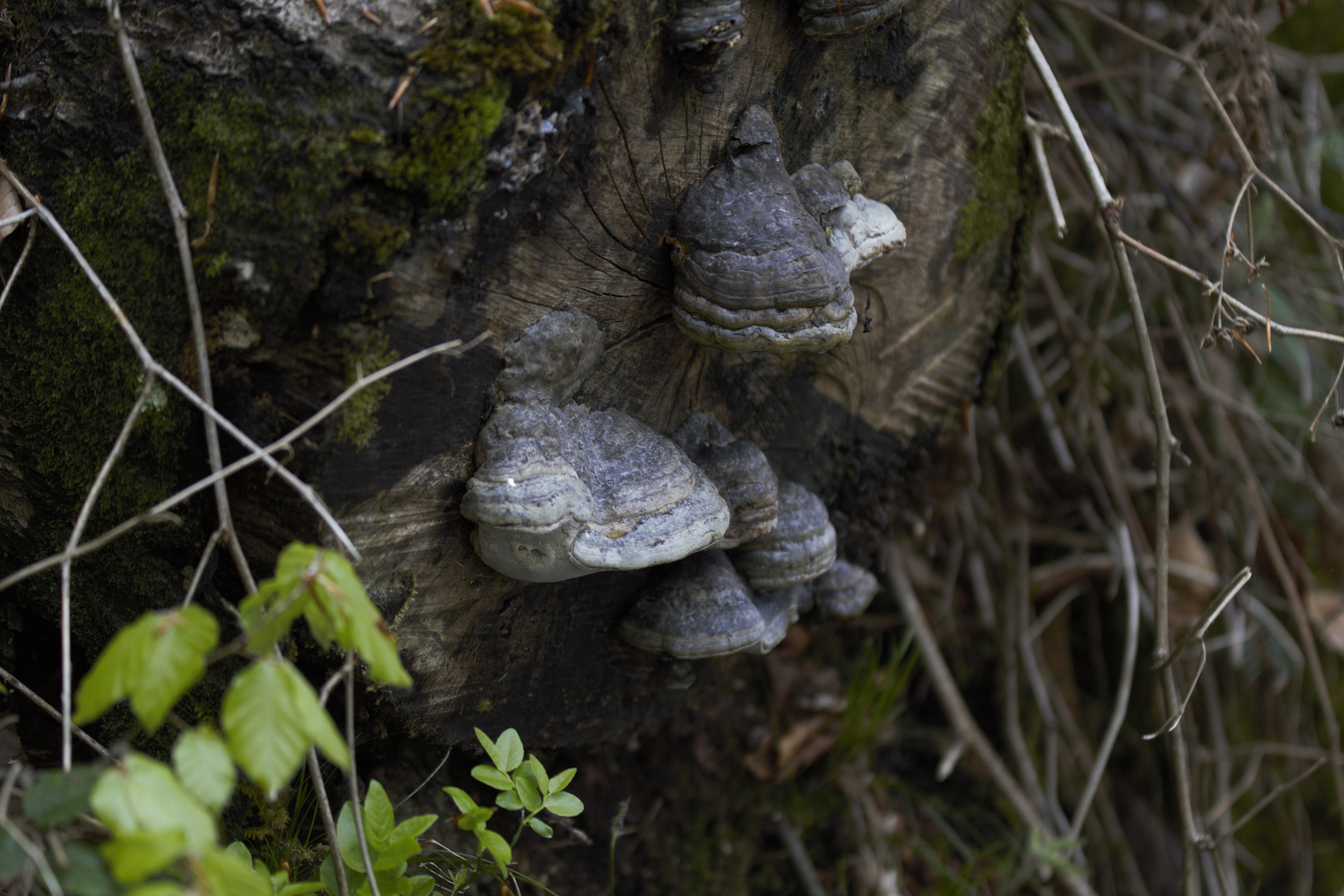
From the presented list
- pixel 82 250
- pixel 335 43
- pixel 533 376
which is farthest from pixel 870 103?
pixel 82 250

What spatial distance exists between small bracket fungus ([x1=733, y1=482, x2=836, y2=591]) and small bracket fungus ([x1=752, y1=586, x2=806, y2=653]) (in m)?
0.07

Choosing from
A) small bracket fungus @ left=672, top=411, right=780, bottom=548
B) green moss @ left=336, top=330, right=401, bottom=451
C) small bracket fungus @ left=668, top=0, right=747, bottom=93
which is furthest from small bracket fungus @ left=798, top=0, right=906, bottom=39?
green moss @ left=336, top=330, right=401, bottom=451

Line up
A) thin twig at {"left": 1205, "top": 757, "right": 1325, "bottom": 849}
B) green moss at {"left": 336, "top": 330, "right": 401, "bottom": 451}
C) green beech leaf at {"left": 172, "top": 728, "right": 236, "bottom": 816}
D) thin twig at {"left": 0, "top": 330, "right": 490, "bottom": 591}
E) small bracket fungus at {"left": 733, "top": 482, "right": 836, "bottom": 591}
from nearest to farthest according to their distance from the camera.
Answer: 1. green beech leaf at {"left": 172, "top": 728, "right": 236, "bottom": 816}
2. thin twig at {"left": 0, "top": 330, "right": 490, "bottom": 591}
3. green moss at {"left": 336, "top": 330, "right": 401, "bottom": 451}
4. small bracket fungus at {"left": 733, "top": 482, "right": 836, "bottom": 591}
5. thin twig at {"left": 1205, "top": 757, "right": 1325, "bottom": 849}

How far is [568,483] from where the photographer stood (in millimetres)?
1548

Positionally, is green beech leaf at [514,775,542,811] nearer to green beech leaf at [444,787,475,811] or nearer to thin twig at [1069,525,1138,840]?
green beech leaf at [444,787,475,811]

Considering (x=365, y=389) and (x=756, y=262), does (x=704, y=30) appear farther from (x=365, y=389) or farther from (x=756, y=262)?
(x=365, y=389)

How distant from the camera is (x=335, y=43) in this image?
1.40 metres

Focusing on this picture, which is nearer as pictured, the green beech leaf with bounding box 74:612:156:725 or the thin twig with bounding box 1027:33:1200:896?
the green beech leaf with bounding box 74:612:156:725

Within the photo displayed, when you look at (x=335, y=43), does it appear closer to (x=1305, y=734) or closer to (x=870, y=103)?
(x=870, y=103)

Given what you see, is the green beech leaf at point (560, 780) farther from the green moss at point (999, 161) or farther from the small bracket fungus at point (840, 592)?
the green moss at point (999, 161)

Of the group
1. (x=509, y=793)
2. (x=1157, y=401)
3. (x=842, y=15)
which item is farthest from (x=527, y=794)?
Answer: (x=1157, y=401)

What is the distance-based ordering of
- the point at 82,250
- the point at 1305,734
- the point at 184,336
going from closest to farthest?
the point at 184,336
the point at 82,250
the point at 1305,734

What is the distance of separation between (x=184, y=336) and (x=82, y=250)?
0.30 metres

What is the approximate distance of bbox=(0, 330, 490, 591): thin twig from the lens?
1.15m
